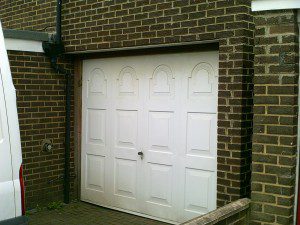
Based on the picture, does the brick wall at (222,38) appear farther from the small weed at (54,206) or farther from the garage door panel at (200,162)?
the small weed at (54,206)

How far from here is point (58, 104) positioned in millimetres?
7070

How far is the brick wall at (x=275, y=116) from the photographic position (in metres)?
3.87

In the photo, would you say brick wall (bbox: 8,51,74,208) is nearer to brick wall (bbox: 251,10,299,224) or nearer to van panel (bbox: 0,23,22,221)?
van panel (bbox: 0,23,22,221)

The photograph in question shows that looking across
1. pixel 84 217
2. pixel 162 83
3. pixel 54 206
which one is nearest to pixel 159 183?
pixel 84 217

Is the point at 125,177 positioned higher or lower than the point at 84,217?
higher

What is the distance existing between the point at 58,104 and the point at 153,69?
182 centimetres

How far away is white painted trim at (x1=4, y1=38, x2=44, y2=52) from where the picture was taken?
6.45 metres

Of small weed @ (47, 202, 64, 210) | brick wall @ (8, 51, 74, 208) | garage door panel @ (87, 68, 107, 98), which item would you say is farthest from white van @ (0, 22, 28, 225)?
small weed @ (47, 202, 64, 210)

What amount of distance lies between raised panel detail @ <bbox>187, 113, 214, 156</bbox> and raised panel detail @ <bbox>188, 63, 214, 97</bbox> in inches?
11.7

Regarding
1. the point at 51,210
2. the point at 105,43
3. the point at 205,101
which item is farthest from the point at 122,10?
the point at 51,210

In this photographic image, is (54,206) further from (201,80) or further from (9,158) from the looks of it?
(9,158)

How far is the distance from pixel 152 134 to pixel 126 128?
512mm

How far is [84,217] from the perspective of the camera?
21.3 feet

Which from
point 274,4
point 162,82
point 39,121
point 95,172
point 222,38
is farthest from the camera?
point 95,172
